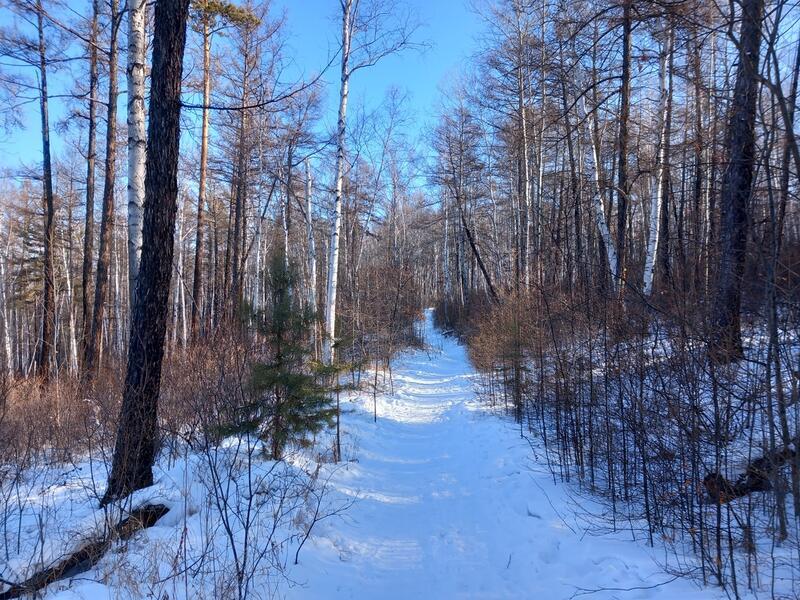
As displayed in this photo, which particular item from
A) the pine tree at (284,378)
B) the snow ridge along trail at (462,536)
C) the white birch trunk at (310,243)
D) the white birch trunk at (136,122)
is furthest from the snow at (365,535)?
the white birch trunk at (310,243)

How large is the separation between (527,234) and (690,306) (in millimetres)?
10938

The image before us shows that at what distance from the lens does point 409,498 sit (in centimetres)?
545

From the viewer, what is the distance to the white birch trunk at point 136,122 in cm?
456

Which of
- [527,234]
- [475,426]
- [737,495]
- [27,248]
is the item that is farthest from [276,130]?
[27,248]

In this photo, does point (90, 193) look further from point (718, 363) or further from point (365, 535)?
point (718, 363)

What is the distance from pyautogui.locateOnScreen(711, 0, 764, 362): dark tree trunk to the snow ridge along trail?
1700mm

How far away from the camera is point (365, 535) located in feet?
14.9

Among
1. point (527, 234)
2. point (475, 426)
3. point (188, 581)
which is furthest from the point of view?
point (527, 234)

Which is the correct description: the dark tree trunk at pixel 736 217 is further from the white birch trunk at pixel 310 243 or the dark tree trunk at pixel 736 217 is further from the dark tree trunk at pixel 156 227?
the white birch trunk at pixel 310 243

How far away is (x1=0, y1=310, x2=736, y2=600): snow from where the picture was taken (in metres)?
3.04

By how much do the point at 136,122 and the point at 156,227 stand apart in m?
1.36

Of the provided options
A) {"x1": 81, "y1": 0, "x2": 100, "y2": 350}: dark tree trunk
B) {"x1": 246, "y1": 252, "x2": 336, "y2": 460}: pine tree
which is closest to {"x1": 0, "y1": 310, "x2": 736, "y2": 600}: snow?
{"x1": 246, "y1": 252, "x2": 336, "y2": 460}: pine tree

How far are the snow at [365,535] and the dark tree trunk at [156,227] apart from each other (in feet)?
2.81

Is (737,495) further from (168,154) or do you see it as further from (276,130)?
(276,130)
